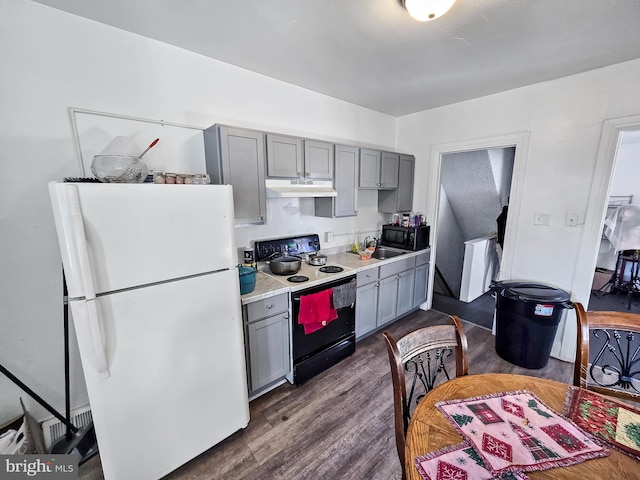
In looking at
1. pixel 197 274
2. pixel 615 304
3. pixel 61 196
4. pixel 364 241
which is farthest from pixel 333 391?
pixel 615 304

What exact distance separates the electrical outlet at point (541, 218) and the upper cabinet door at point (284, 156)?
240 centimetres

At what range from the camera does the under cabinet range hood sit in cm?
217

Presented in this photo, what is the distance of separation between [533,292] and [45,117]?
154 inches

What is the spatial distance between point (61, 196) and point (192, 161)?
3.60 ft

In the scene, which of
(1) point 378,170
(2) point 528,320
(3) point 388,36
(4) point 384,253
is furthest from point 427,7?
(2) point 528,320

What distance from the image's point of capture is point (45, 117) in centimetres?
152

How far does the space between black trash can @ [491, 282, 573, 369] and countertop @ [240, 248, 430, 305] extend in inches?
41.9

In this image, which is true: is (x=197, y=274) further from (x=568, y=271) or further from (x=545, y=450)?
(x=568, y=271)

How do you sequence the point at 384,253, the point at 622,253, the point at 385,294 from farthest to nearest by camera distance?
1. the point at 622,253
2. the point at 384,253
3. the point at 385,294

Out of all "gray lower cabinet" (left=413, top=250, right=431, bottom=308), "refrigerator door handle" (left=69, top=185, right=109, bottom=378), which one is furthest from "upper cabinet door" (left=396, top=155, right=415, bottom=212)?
"refrigerator door handle" (left=69, top=185, right=109, bottom=378)

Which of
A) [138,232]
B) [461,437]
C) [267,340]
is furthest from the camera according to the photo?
[267,340]

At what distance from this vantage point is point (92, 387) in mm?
1193

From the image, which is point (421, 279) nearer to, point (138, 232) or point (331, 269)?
point (331, 269)

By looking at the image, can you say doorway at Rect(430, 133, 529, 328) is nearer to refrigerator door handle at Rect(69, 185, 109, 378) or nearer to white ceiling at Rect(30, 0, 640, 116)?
white ceiling at Rect(30, 0, 640, 116)
